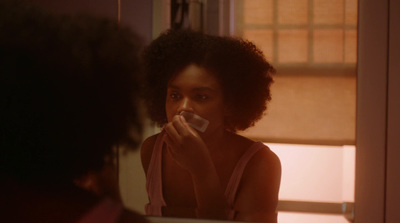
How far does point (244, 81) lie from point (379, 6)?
35 centimetres

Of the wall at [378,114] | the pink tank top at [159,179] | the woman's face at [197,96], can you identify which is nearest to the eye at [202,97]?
the woman's face at [197,96]

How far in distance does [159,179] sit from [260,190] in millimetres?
240

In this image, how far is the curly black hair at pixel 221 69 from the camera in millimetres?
944

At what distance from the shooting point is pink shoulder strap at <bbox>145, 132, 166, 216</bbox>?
99 cm

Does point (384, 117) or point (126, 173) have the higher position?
point (384, 117)

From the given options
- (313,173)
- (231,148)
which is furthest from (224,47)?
(313,173)

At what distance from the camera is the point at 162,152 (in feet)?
3.21

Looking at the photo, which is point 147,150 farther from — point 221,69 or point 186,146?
point 221,69

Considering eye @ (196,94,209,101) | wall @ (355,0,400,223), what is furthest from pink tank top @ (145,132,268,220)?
wall @ (355,0,400,223)

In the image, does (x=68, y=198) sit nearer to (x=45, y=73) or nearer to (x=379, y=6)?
(x=45, y=73)

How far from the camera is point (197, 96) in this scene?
93 cm

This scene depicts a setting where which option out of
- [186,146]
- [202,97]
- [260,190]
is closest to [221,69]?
[202,97]

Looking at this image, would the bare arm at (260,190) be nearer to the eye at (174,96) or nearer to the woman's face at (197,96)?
the woman's face at (197,96)

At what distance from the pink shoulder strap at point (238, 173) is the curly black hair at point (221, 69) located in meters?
0.05
